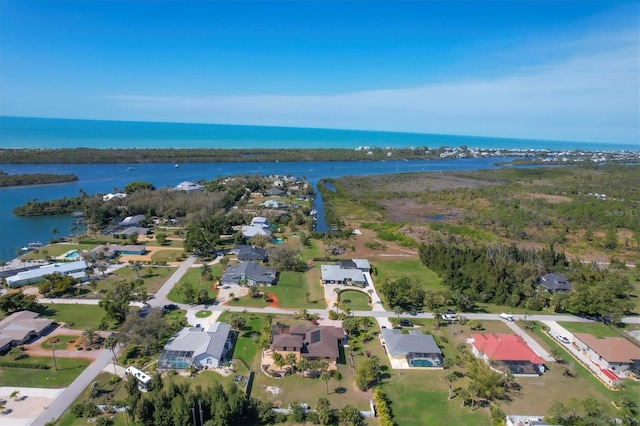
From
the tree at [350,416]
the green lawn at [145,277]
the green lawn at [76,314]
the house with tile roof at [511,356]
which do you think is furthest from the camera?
the green lawn at [145,277]

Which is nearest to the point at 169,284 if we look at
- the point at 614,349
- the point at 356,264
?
the point at 356,264

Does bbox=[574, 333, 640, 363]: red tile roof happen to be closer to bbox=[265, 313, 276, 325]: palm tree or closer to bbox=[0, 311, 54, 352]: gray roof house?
bbox=[265, 313, 276, 325]: palm tree

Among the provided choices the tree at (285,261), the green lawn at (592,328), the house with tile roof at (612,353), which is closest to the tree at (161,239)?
the tree at (285,261)

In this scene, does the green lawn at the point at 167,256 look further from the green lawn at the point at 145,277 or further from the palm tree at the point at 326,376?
the palm tree at the point at 326,376

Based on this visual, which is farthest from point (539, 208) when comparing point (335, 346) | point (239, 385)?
point (239, 385)

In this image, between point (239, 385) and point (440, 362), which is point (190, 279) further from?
point (440, 362)
